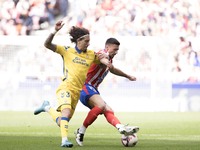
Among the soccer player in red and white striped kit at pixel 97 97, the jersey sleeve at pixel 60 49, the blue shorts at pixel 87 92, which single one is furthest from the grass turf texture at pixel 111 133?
the jersey sleeve at pixel 60 49

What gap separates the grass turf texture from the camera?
33.3 ft

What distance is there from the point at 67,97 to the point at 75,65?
52cm

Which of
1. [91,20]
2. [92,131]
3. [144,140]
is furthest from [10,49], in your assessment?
[144,140]

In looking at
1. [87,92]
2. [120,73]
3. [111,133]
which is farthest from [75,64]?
[111,133]

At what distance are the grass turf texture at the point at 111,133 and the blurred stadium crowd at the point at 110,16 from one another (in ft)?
12.2

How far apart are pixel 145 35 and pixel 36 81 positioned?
4.10 metres

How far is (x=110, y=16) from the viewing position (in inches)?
971

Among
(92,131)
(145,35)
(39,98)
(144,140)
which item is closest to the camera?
(144,140)

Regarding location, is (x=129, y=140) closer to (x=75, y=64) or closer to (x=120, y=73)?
(x=120, y=73)

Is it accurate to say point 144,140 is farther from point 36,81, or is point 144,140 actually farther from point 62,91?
point 36,81

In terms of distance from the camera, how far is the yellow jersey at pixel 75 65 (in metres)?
10.0

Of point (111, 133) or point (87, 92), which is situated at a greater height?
point (87, 92)

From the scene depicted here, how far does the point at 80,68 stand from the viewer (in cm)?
1011

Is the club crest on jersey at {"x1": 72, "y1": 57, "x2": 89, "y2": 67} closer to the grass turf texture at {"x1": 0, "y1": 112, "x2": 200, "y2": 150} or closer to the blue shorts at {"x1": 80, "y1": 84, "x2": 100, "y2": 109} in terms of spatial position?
the blue shorts at {"x1": 80, "y1": 84, "x2": 100, "y2": 109}
